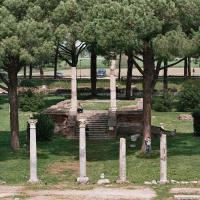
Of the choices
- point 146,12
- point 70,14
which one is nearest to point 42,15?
point 70,14

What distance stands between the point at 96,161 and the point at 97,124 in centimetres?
819

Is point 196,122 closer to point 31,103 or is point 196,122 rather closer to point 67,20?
point 67,20

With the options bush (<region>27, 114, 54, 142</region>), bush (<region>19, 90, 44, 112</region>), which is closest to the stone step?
bush (<region>27, 114, 54, 142</region>)

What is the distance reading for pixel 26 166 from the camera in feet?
84.1

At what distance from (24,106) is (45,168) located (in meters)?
21.2

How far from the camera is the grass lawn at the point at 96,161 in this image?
76.1 ft

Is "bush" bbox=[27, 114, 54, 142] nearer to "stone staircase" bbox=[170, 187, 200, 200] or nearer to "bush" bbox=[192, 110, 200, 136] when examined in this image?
"bush" bbox=[192, 110, 200, 136]

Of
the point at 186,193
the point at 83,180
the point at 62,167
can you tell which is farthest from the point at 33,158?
the point at 186,193

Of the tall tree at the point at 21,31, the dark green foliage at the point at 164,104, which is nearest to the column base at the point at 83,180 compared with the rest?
the tall tree at the point at 21,31

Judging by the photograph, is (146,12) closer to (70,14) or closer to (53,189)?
(70,14)

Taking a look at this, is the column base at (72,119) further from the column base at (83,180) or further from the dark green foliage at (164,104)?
the column base at (83,180)

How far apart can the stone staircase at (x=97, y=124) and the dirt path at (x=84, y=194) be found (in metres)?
14.6

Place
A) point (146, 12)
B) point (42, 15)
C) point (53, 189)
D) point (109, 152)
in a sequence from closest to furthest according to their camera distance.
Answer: point (53, 189) → point (146, 12) → point (42, 15) → point (109, 152)

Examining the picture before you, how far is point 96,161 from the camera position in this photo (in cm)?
2688
